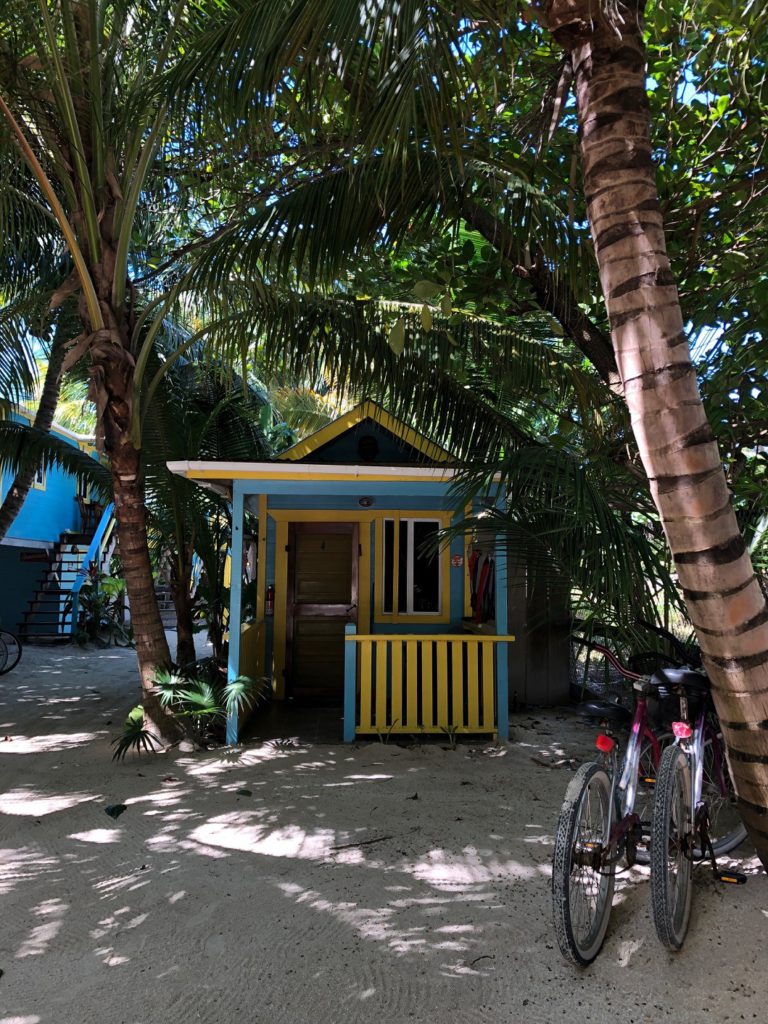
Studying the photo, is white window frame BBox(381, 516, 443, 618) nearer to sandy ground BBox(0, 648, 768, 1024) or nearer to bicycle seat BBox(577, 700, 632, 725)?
sandy ground BBox(0, 648, 768, 1024)

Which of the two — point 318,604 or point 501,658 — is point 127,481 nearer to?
point 318,604

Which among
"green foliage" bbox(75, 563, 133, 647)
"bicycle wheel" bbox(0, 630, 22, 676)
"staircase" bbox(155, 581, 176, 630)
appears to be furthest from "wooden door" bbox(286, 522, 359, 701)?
"staircase" bbox(155, 581, 176, 630)

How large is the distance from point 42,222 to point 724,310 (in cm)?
618

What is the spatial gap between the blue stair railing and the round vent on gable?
25.6 feet

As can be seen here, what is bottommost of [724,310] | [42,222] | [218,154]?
[724,310]

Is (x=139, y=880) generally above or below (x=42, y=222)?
below

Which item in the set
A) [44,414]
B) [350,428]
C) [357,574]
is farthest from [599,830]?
[44,414]

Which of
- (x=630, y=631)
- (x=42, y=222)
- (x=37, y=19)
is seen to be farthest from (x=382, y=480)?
(x=37, y=19)

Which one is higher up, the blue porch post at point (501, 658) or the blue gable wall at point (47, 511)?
the blue gable wall at point (47, 511)

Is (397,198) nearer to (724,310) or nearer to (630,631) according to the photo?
(724,310)

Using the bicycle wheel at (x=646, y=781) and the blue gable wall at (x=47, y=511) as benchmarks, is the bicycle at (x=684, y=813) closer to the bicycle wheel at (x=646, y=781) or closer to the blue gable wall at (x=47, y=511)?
→ the bicycle wheel at (x=646, y=781)

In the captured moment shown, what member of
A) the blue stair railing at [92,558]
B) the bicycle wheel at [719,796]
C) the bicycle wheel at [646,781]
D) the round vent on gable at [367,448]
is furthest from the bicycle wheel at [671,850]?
the blue stair railing at [92,558]

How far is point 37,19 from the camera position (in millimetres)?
5453

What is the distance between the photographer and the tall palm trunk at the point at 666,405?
7.53 ft
